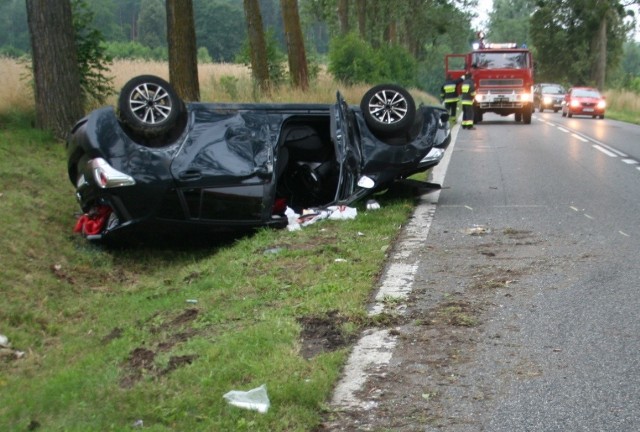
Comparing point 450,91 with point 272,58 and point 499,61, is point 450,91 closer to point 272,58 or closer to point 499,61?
point 272,58

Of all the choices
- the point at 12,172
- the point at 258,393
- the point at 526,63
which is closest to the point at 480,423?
the point at 258,393

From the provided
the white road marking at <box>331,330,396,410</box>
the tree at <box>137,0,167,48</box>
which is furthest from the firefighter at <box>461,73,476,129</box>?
the tree at <box>137,0,167,48</box>

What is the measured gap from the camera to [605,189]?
39.1ft

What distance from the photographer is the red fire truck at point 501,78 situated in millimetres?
31297

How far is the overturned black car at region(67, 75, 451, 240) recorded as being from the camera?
7.94 metres

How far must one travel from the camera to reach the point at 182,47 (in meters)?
15.9

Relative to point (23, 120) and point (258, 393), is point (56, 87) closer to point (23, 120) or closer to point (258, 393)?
point (23, 120)

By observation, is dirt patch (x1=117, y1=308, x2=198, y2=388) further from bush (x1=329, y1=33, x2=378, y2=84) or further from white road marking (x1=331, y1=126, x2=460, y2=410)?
bush (x1=329, y1=33, x2=378, y2=84)

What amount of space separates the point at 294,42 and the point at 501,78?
946 cm

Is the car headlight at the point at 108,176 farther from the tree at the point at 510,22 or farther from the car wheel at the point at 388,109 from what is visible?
the tree at the point at 510,22

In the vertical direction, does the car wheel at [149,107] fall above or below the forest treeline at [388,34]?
below

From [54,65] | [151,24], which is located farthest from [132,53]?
[151,24]

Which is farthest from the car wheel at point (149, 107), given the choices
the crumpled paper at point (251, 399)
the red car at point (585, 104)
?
the red car at point (585, 104)

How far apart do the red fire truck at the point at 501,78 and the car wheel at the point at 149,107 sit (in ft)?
Result: 77.9
